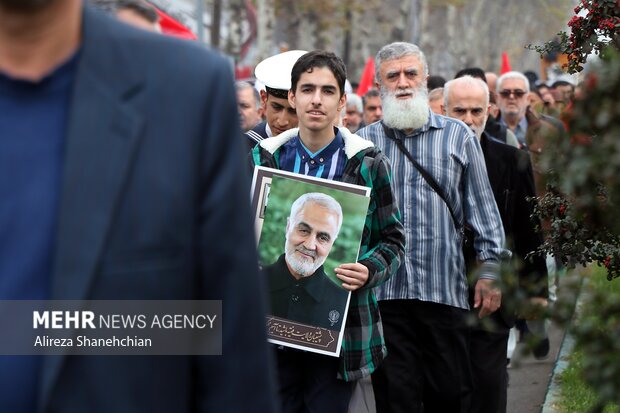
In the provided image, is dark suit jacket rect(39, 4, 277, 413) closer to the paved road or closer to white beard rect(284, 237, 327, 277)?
white beard rect(284, 237, 327, 277)

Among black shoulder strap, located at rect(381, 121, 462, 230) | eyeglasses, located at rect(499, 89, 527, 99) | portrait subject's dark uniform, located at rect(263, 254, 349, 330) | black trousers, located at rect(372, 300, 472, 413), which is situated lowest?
black trousers, located at rect(372, 300, 472, 413)

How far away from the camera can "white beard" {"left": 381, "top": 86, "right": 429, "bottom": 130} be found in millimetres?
7121

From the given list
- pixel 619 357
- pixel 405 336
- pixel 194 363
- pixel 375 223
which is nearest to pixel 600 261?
pixel 375 223

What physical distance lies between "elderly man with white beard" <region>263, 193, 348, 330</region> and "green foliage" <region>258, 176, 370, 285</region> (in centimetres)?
2

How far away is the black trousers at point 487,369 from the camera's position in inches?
301

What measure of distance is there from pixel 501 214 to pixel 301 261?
264 centimetres

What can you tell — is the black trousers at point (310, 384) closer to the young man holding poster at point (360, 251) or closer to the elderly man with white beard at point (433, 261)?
the young man holding poster at point (360, 251)

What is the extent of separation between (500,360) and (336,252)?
91.9 inches

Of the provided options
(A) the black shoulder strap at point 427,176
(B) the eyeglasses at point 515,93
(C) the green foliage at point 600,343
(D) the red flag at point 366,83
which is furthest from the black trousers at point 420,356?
(D) the red flag at point 366,83

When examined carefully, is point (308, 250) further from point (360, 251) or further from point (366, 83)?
point (366, 83)

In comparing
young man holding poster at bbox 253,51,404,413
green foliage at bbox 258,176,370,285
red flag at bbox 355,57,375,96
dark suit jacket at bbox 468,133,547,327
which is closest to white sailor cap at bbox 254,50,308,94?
young man holding poster at bbox 253,51,404,413

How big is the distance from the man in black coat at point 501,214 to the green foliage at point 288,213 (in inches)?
60.6

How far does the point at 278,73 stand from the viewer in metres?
7.38

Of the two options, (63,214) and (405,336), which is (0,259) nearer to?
(63,214)
